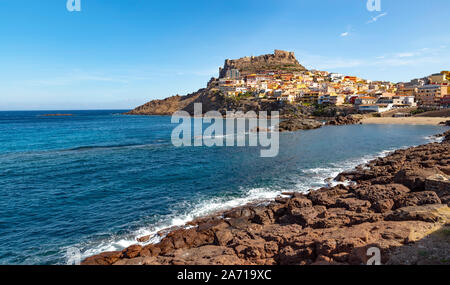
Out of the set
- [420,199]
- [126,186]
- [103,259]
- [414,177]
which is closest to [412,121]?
[414,177]

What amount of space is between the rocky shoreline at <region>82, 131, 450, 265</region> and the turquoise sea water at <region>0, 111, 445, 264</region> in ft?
8.38

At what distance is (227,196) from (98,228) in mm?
9194

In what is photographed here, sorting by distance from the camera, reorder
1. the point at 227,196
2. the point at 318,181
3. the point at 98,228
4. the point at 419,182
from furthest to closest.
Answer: the point at 318,181 < the point at 227,196 < the point at 419,182 < the point at 98,228

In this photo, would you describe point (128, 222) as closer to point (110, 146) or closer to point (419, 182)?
point (419, 182)

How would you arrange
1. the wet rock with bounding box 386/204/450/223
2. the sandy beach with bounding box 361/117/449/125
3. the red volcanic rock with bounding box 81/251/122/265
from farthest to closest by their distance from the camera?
the sandy beach with bounding box 361/117/449/125, the red volcanic rock with bounding box 81/251/122/265, the wet rock with bounding box 386/204/450/223

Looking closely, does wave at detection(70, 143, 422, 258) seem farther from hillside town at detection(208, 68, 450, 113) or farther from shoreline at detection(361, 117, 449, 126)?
hillside town at detection(208, 68, 450, 113)

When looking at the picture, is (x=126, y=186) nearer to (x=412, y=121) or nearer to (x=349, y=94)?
(x=412, y=121)

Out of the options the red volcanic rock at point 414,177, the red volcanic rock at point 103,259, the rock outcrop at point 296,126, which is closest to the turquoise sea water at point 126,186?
the red volcanic rock at point 103,259

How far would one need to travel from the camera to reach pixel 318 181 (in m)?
23.0

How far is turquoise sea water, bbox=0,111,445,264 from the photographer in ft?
47.0

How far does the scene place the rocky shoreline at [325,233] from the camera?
9172mm

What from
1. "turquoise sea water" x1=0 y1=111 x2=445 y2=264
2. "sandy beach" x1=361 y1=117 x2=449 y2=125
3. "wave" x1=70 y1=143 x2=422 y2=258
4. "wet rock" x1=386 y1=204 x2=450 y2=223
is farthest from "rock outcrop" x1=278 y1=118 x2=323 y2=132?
"wet rock" x1=386 y1=204 x2=450 y2=223
